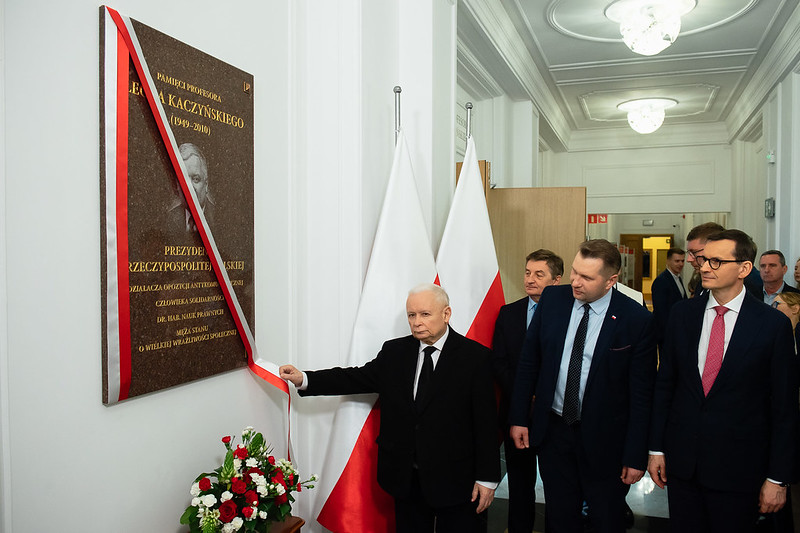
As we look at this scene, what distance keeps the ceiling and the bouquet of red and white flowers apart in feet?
9.47

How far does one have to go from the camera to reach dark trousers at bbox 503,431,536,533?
2.68m

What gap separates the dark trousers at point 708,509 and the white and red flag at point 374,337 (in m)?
1.09

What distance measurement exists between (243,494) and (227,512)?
0.27ft

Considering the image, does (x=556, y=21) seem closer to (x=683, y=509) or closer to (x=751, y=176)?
(x=683, y=509)

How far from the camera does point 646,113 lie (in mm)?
6805

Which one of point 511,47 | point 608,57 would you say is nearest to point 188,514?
point 511,47

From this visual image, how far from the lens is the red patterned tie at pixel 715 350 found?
2072mm

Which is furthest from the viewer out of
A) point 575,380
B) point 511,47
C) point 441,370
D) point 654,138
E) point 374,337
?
Result: point 654,138

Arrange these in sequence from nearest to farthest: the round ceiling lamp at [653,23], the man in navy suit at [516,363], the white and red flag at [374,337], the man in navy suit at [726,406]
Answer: the man in navy suit at [726,406] < the white and red flag at [374,337] < the man in navy suit at [516,363] < the round ceiling lamp at [653,23]

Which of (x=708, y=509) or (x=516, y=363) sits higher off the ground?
(x=516, y=363)

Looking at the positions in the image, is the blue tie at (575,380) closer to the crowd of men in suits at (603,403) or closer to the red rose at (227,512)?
the crowd of men in suits at (603,403)

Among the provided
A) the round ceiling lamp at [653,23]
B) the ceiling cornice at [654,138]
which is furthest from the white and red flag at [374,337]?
the ceiling cornice at [654,138]

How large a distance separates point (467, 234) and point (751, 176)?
6260mm

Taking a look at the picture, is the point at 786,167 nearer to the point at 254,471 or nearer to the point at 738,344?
the point at 738,344
